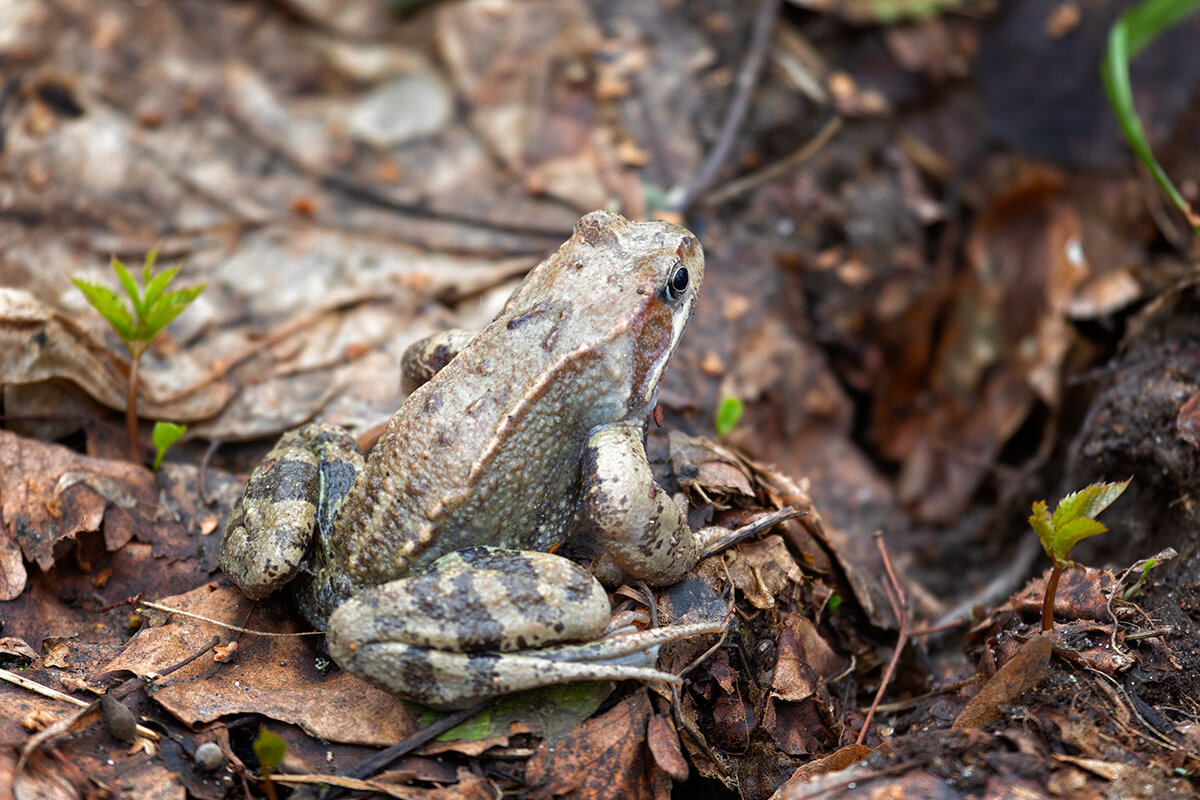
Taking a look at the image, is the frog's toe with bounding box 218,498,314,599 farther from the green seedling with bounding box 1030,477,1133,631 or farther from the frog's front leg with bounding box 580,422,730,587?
the green seedling with bounding box 1030,477,1133,631

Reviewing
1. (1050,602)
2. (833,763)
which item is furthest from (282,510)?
(1050,602)

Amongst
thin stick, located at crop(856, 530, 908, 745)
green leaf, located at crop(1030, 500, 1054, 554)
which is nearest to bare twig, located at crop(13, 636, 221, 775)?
thin stick, located at crop(856, 530, 908, 745)

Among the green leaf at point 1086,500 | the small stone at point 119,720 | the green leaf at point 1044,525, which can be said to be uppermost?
the green leaf at point 1086,500

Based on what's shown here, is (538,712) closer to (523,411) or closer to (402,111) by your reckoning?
(523,411)

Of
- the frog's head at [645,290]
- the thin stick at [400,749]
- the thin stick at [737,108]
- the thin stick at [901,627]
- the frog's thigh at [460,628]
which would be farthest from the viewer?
the thin stick at [737,108]

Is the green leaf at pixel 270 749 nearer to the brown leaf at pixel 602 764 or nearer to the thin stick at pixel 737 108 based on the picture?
the brown leaf at pixel 602 764

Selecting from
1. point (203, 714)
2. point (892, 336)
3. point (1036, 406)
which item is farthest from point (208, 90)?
point (1036, 406)

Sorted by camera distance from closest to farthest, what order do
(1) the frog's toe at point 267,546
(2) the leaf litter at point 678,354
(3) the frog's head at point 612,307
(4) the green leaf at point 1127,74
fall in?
(2) the leaf litter at point 678,354 → (1) the frog's toe at point 267,546 → (3) the frog's head at point 612,307 → (4) the green leaf at point 1127,74

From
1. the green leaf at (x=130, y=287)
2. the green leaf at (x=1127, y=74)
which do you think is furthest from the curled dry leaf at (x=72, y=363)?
the green leaf at (x=1127, y=74)
